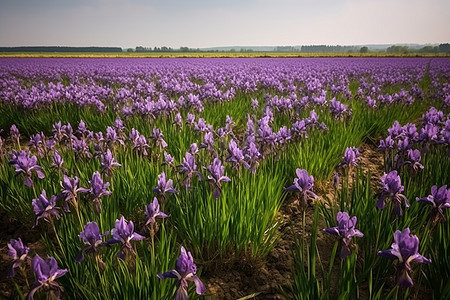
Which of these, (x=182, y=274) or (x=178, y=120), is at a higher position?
(x=178, y=120)

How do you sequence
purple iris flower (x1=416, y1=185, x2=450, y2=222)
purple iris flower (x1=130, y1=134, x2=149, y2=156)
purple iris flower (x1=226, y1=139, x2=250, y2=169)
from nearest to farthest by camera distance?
purple iris flower (x1=416, y1=185, x2=450, y2=222) → purple iris flower (x1=226, y1=139, x2=250, y2=169) → purple iris flower (x1=130, y1=134, x2=149, y2=156)

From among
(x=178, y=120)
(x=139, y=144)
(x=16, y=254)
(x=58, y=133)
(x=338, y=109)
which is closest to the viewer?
(x=16, y=254)

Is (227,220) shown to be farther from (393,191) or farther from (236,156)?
(393,191)

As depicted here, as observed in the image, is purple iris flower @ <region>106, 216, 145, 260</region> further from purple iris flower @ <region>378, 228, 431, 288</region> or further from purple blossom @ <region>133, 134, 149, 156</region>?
purple blossom @ <region>133, 134, 149, 156</region>

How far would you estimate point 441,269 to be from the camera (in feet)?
7.08

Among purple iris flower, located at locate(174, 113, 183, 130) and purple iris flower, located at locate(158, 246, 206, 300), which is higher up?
purple iris flower, located at locate(174, 113, 183, 130)

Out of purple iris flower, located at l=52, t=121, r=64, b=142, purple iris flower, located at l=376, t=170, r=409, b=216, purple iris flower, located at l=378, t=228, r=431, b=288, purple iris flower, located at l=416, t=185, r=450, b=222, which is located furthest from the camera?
purple iris flower, located at l=52, t=121, r=64, b=142

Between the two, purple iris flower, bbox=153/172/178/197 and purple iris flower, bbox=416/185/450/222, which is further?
purple iris flower, bbox=153/172/178/197

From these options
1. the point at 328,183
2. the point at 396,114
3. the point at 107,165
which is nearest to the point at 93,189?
the point at 107,165

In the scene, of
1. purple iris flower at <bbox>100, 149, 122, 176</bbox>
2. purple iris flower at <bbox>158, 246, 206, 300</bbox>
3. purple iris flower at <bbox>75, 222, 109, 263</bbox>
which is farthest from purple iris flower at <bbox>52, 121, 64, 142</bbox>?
purple iris flower at <bbox>158, 246, 206, 300</bbox>

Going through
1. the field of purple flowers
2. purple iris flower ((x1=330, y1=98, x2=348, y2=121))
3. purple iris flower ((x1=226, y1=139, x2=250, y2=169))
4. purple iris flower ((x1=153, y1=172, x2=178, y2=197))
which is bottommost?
the field of purple flowers

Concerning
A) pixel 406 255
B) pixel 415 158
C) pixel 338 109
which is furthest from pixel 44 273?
pixel 338 109

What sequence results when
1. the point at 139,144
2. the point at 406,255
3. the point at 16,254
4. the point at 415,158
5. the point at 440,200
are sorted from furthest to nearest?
the point at 139,144 → the point at 415,158 → the point at 440,200 → the point at 16,254 → the point at 406,255

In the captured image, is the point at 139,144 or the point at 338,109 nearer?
the point at 139,144
